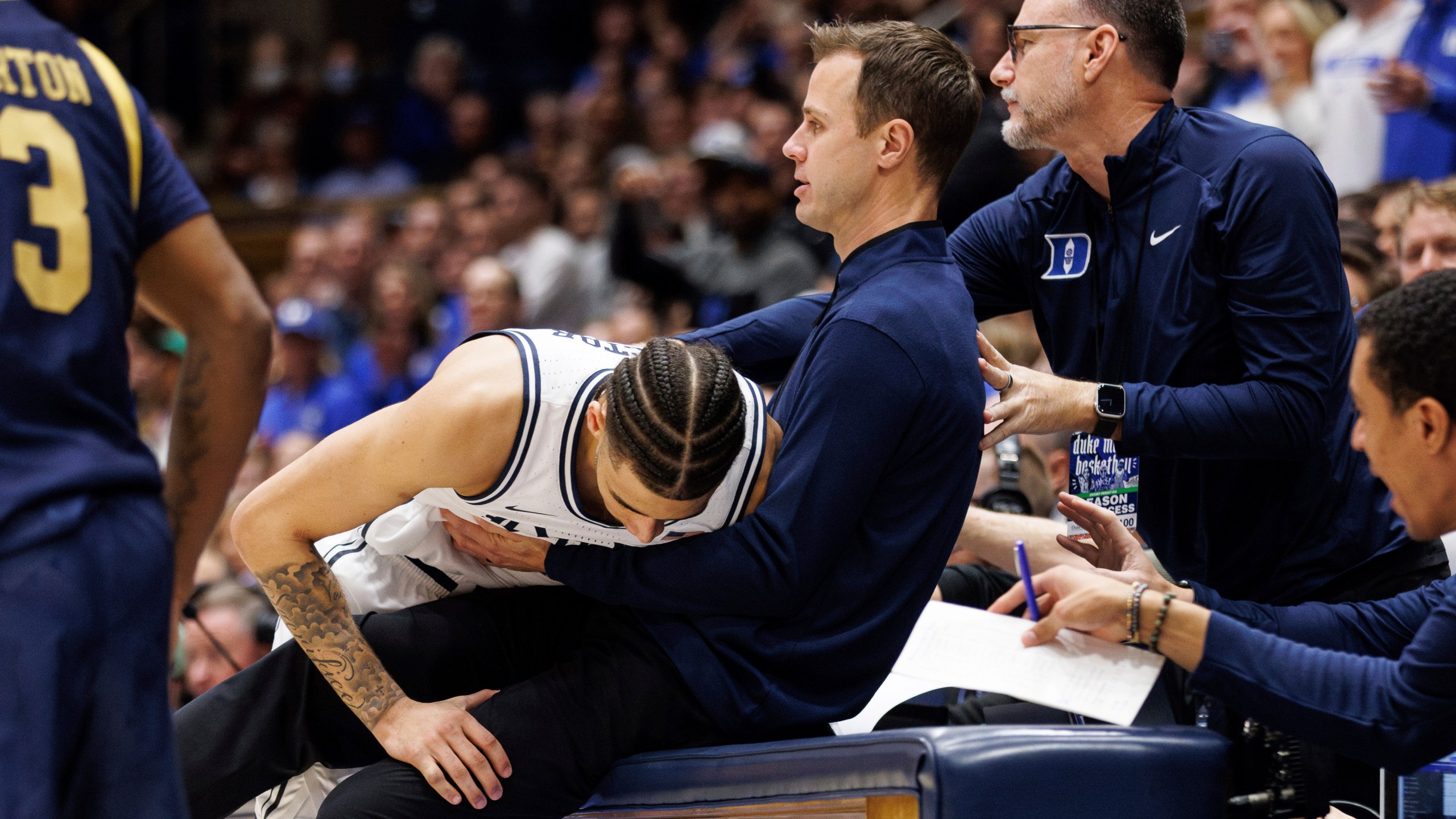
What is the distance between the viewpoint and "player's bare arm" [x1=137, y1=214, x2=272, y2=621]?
1.61 metres

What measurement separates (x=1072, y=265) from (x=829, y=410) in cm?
73

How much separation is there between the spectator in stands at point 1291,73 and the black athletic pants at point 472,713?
3.10 metres

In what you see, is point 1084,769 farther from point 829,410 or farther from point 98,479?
point 98,479

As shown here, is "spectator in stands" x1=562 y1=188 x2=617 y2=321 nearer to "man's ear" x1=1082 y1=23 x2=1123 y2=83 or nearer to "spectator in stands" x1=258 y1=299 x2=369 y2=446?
"spectator in stands" x1=258 y1=299 x2=369 y2=446

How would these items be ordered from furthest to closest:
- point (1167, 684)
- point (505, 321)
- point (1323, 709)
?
1. point (505, 321)
2. point (1167, 684)
3. point (1323, 709)

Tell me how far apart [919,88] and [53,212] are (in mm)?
1322

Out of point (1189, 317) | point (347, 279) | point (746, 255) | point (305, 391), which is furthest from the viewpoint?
point (347, 279)

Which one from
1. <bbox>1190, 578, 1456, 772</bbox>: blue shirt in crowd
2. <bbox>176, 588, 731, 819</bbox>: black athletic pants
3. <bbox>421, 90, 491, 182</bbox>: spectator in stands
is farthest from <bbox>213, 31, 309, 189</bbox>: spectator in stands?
<bbox>1190, 578, 1456, 772</bbox>: blue shirt in crowd

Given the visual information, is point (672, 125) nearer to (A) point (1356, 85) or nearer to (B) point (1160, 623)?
(A) point (1356, 85)

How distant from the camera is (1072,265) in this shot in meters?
2.55

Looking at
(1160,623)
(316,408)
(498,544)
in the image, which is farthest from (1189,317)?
(316,408)

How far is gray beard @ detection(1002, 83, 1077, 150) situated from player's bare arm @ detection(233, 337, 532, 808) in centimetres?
105

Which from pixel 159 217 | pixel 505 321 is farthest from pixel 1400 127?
pixel 159 217

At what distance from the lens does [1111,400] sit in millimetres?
2244
